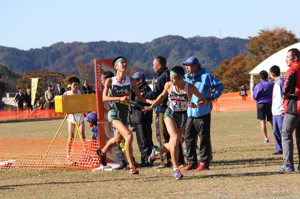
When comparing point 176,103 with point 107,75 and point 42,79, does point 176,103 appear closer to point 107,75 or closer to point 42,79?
point 107,75

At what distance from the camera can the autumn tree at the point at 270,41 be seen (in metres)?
58.7

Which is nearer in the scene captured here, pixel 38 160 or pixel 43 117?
pixel 38 160

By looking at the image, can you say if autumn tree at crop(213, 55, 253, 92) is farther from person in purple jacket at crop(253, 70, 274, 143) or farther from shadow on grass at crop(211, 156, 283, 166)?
shadow on grass at crop(211, 156, 283, 166)

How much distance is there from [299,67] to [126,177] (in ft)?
11.4

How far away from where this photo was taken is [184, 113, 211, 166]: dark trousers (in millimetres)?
7648

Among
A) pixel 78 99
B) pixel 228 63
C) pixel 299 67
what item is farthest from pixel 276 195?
pixel 228 63

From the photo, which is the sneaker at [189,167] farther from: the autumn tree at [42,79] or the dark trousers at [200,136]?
the autumn tree at [42,79]

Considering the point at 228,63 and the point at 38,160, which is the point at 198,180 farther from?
the point at 228,63

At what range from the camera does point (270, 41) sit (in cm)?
5894

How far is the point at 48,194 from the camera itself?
6.25m

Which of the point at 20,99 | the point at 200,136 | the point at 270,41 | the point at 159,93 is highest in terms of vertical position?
the point at 270,41

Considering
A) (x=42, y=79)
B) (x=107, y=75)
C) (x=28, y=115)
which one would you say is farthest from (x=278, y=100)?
(x=42, y=79)

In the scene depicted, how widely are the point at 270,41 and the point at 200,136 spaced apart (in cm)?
5432

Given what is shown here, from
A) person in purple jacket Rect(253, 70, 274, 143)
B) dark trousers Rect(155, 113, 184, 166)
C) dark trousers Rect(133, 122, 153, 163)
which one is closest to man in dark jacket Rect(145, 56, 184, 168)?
dark trousers Rect(155, 113, 184, 166)
